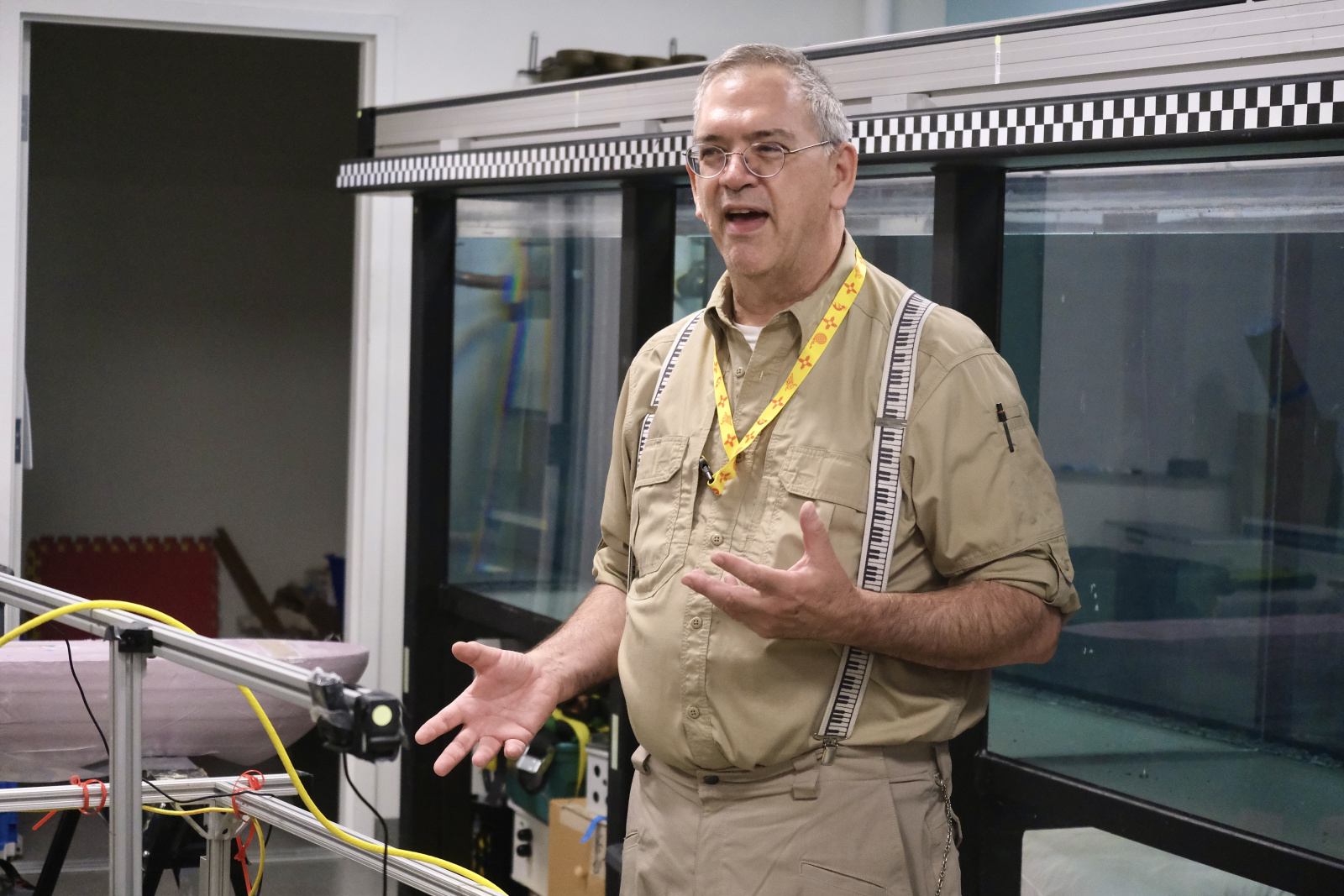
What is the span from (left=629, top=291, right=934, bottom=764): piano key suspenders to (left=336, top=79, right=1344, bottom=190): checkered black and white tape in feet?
2.09

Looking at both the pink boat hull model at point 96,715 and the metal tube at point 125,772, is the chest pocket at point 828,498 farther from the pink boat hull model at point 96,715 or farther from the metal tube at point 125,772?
the pink boat hull model at point 96,715

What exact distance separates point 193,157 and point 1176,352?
641 centimetres

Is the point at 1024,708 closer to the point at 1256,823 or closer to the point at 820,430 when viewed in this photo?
the point at 1256,823

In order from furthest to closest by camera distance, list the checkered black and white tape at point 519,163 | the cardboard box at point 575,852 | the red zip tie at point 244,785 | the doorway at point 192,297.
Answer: the doorway at point 192,297 → the cardboard box at point 575,852 → the checkered black and white tape at point 519,163 → the red zip tie at point 244,785

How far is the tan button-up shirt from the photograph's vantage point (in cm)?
166

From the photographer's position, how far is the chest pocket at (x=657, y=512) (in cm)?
178

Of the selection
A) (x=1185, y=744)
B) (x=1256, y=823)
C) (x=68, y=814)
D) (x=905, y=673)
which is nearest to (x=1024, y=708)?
(x=1185, y=744)

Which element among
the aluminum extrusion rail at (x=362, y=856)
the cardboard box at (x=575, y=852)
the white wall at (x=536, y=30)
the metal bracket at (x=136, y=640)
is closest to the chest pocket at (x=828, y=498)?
the aluminum extrusion rail at (x=362, y=856)

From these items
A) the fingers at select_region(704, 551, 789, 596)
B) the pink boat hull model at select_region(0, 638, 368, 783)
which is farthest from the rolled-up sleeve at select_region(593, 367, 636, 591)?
the pink boat hull model at select_region(0, 638, 368, 783)

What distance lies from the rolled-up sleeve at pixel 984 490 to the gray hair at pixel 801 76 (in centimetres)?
36

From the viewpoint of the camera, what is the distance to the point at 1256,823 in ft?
7.57

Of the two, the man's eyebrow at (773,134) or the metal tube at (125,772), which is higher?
the man's eyebrow at (773,134)

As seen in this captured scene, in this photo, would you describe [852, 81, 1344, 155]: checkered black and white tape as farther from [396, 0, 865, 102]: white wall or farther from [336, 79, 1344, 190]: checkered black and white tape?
[396, 0, 865, 102]: white wall

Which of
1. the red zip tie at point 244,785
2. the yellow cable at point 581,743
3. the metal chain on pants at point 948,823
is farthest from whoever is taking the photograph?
the yellow cable at point 581,743
